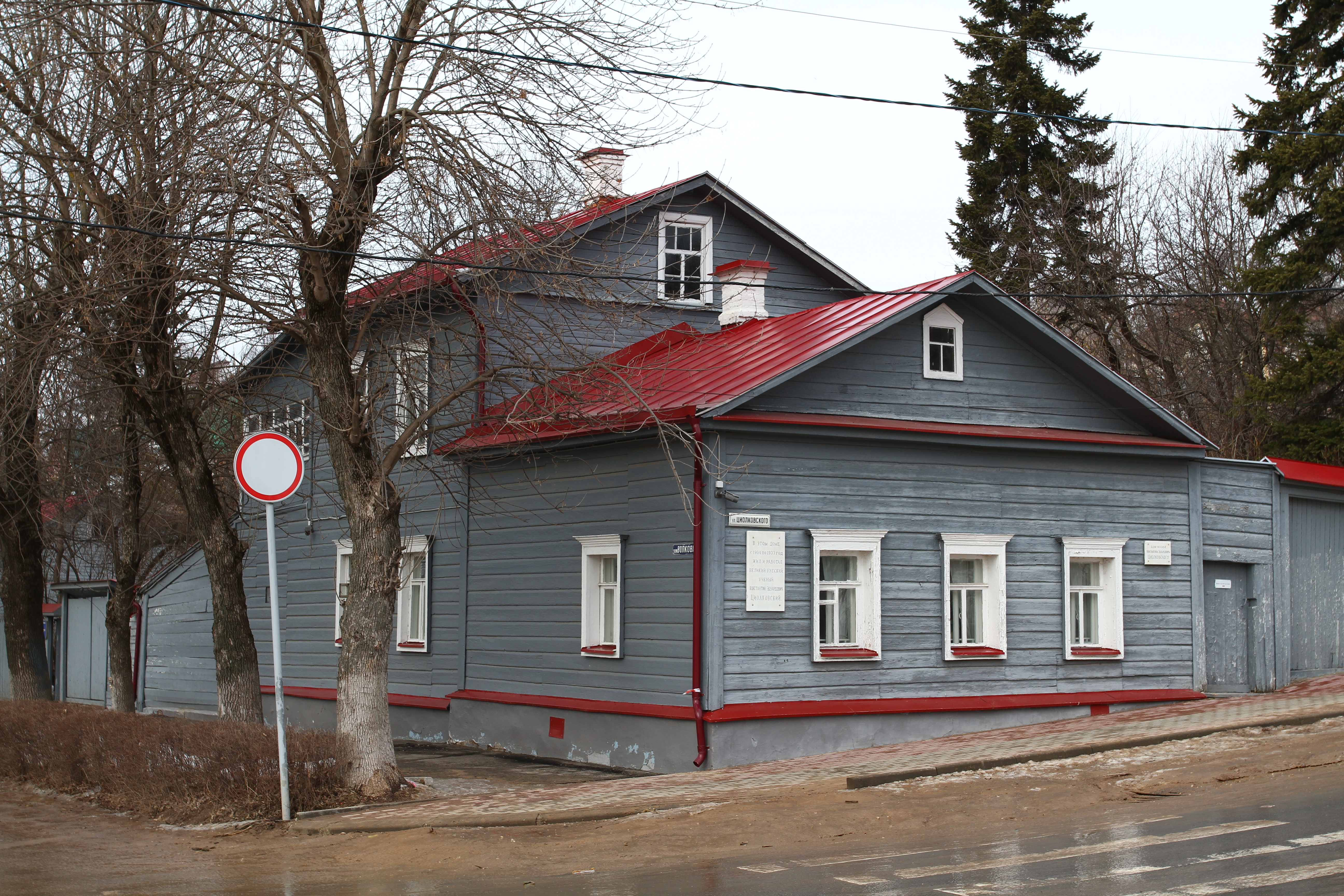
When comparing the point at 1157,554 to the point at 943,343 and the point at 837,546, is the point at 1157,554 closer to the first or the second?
the point at 943,343

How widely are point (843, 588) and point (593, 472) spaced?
3.53 metres

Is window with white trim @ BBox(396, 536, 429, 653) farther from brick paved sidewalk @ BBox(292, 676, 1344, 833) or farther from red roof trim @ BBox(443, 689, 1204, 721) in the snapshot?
brick paved sidewalk @ BBox(292, 676, 1344, 833)

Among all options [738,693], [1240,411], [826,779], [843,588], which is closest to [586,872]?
[826,779]

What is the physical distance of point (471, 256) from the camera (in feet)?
47.9

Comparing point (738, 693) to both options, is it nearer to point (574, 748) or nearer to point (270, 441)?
point (574, 748)

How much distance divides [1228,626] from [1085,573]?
2.54m

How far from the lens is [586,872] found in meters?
9.41

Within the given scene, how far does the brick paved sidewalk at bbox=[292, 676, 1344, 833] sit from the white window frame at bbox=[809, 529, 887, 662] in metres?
1.12

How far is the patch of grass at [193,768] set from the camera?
1196 cm

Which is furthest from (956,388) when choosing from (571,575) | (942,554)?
(571,575)

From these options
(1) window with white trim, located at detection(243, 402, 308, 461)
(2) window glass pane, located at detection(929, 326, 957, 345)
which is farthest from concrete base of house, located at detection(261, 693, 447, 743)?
(2) window glass pane, located at detection(929, 326, 957, 345)

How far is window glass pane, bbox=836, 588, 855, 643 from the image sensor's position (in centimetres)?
1605

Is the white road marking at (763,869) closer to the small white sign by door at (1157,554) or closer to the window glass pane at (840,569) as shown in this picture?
the window glass pane at (840,569)

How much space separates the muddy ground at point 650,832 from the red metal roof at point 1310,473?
614 centimetres
